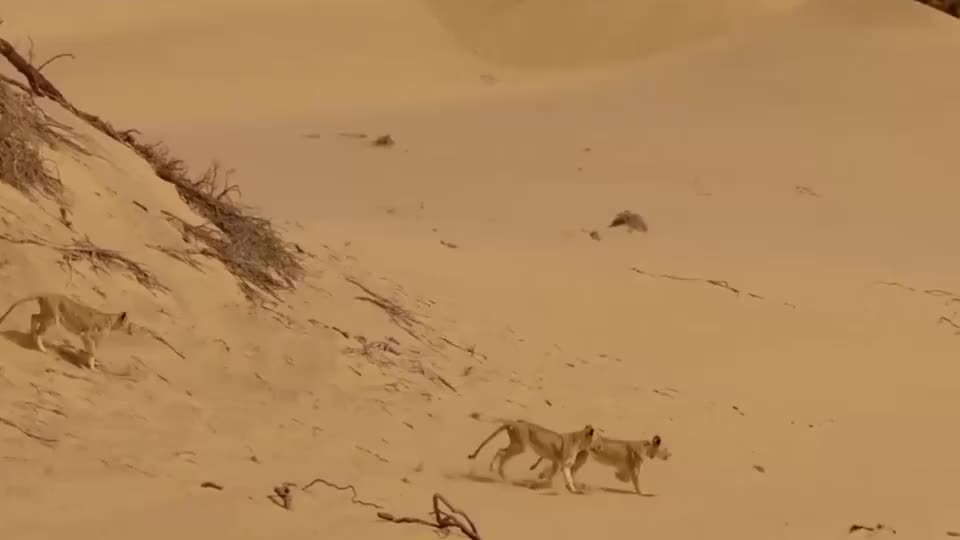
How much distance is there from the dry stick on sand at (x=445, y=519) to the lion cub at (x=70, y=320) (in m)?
1.33

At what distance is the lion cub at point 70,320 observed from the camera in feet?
15.2

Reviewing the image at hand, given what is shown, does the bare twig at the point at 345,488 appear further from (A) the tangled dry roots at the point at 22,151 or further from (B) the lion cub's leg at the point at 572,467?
(A) the tangled dry roots at the point at 22,151

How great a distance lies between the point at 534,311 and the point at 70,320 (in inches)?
118

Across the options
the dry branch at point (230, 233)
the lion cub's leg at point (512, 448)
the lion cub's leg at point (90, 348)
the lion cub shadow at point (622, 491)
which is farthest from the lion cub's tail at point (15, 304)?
the lion cub shadow at point (622, 491)

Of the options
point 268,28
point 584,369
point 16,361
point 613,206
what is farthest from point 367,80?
point 16,361

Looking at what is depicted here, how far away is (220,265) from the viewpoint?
5.86 metres

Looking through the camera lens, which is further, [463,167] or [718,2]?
[718,2]

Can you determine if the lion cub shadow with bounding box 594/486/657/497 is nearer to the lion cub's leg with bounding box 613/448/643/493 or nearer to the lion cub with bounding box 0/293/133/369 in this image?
the lion cub's leg with bounding box 613/448/643/493

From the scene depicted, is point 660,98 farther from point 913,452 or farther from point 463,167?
point 913,452

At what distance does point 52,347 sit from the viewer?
4.72m

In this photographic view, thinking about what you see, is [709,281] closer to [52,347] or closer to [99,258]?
[99,258]

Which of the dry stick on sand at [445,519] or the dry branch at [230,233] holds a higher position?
the dry stick on sand at [445,519]

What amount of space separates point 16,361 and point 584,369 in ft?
8.87

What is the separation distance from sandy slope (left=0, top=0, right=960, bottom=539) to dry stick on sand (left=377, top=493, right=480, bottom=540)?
6 cm
